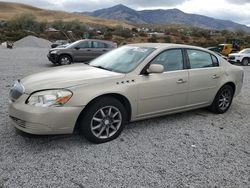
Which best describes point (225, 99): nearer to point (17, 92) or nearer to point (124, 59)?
point (124, 59)

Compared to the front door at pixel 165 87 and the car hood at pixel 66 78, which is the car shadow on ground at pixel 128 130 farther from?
the car hood at pixel 66 78

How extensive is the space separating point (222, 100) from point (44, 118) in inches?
155

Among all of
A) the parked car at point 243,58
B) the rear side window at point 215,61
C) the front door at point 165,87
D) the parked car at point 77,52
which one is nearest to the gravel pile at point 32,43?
the parked car at point 77,52

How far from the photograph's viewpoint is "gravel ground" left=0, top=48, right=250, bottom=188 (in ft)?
10.4

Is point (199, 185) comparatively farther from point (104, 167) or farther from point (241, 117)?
point (241, 117)

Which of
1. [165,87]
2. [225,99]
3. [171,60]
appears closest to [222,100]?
[225,99]

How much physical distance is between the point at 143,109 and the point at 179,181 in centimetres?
154

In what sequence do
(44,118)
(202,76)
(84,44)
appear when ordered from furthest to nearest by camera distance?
(84,44) → (202,76) → (44,118)

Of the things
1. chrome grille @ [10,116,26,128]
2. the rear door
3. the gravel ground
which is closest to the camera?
the gravel ground

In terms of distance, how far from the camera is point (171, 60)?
4957 mm

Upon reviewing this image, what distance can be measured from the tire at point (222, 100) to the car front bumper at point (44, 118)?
3.23 meters

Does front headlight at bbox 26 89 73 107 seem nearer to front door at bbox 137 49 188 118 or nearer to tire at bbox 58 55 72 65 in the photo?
front door at bbox 137 49 188 118

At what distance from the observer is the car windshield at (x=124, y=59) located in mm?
4562

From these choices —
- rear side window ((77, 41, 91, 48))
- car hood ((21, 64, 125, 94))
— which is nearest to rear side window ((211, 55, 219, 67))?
car hood ((21, 64, 125, 94))
